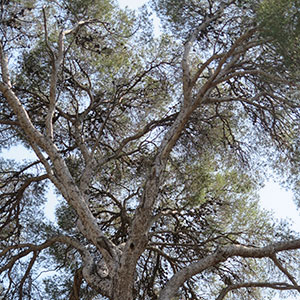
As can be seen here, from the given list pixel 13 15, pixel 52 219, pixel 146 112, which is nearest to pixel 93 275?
pixel 52 219

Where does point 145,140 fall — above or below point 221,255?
above

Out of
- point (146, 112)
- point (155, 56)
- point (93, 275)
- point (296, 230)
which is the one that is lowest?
point (93, 275)

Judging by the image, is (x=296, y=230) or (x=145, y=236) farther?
(x=296, y=230)

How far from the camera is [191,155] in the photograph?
7.06 metres

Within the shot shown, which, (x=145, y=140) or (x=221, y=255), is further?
(x=145, y=140)

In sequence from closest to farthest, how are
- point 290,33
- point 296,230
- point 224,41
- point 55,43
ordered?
point 290,33, point 296,230, point 224,41, point 55,43

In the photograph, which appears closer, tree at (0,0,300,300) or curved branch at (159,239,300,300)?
curved branch at (159,239,300,300)

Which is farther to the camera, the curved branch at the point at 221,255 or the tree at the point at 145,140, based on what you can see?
the tree at the point at 145,140

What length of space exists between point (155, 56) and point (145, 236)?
3143 mm

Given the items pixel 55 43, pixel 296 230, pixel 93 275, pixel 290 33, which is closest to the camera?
pixel 290 33

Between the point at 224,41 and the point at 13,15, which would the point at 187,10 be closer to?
the point at 224,41

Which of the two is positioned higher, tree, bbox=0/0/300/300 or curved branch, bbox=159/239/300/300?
tree, bbox=0/0/300/300

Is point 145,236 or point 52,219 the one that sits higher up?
point 52,219

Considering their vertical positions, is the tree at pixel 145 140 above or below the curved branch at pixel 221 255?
above
